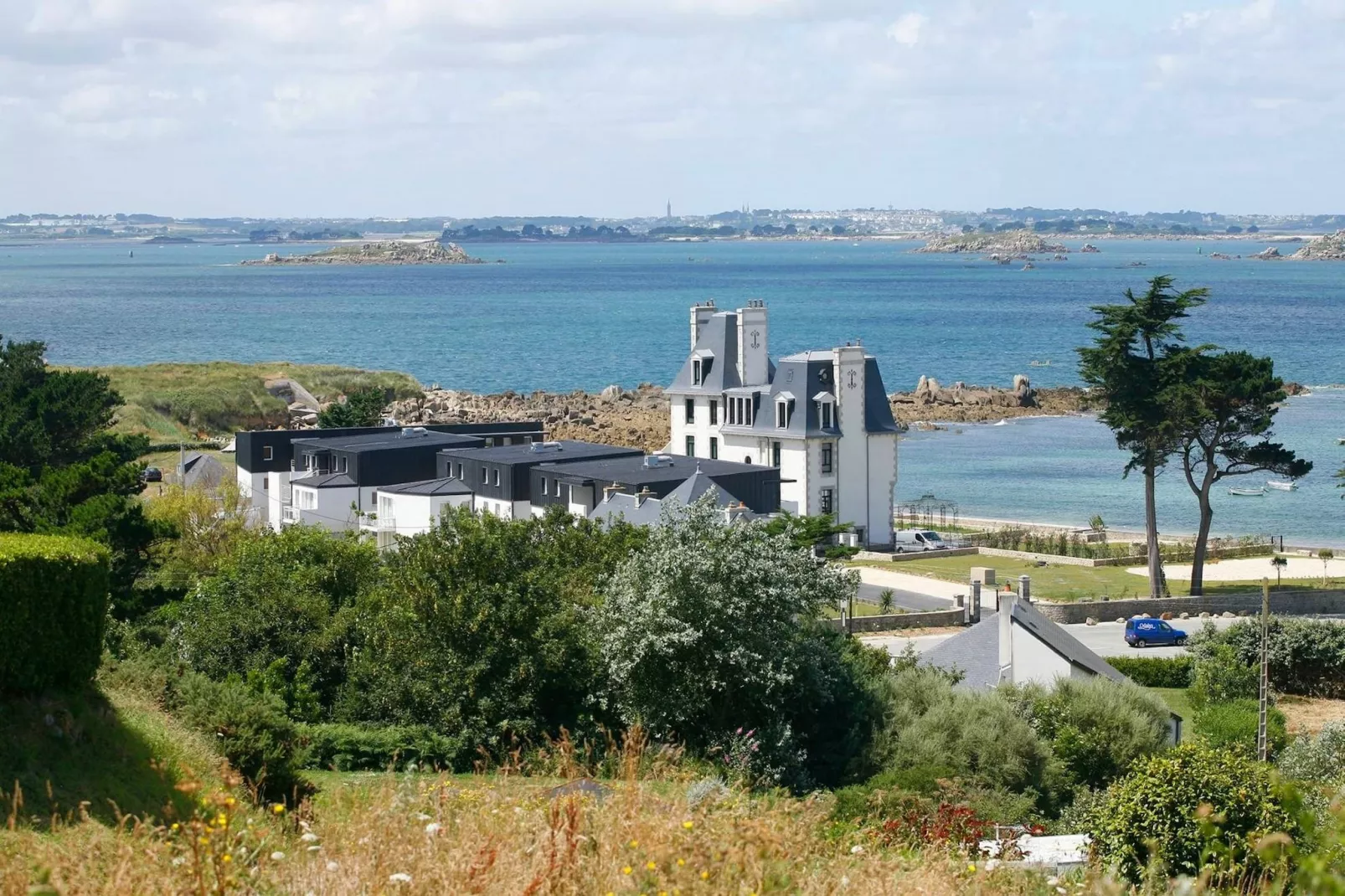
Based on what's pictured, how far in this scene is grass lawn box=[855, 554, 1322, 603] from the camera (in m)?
44.7

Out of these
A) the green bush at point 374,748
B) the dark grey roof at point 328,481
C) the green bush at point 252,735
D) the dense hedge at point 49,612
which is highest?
the dense hedge at point 49,612

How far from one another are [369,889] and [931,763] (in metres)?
14.0

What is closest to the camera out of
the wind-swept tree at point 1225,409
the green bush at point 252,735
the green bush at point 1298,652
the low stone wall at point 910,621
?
the green bush at point 252,735

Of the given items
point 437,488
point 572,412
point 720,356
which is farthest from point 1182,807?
point 572,412

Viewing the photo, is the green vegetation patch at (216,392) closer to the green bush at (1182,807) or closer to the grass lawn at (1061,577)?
the grass lawn at (1061,577)

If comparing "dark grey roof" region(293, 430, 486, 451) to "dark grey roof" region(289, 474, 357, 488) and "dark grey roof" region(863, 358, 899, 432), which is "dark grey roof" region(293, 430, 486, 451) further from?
"dark grey roof" region(863, 358, 899, 432)

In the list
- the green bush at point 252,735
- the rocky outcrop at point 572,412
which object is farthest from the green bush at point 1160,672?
the rocky outcrop at point 572,412

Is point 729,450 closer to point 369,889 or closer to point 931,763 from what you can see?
point 931,763

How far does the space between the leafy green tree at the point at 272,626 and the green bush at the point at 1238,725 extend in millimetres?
14155

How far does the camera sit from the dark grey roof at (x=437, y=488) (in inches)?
1833

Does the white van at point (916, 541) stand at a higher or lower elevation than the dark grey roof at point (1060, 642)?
lower

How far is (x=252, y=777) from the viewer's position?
15.3 metres

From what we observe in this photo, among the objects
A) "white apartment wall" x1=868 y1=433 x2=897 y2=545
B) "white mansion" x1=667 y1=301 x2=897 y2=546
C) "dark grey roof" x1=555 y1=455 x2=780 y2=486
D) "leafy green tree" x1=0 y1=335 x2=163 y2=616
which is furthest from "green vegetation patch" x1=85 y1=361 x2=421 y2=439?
"white apartment wall" x1=868 y1=433 x2=897 y2=545

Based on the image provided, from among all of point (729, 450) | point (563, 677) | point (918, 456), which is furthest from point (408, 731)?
point (918, 456)
